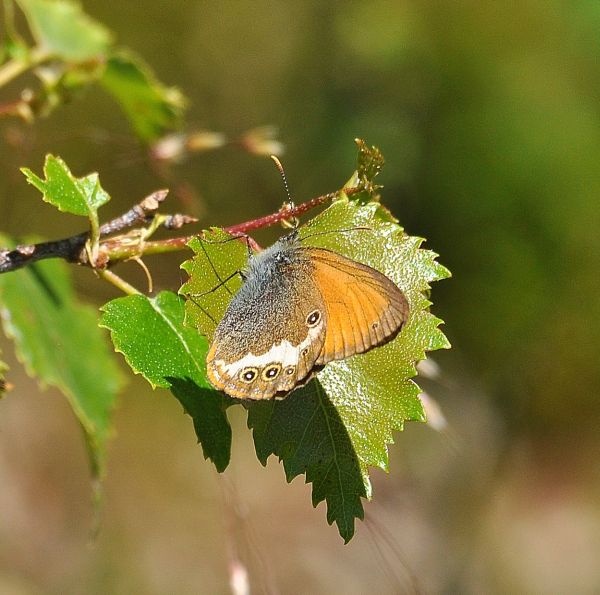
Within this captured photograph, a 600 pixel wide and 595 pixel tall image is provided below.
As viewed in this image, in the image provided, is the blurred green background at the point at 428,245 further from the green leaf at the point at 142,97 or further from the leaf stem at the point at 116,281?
the leaf stem at the point at 116,281

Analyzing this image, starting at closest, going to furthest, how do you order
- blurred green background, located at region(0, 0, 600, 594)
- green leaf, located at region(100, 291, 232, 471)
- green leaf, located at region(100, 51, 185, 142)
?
green leaf, located at region(100, 291, 232, 471) < green leaf, located at region(100, 51, 185, 142) < blurred green background, located at region(0, 0, 600, 594)

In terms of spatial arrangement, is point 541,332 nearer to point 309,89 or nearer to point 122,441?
point 309,89

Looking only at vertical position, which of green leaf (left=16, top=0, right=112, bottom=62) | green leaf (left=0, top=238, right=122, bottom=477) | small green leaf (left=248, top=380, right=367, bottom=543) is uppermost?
green leaf (left=16, top=0, right=112, bottom=62)

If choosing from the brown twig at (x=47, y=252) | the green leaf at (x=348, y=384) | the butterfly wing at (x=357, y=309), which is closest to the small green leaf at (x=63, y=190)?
A: the brown twig at (x=47, y=252)

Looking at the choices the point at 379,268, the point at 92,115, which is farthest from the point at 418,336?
the point at 92,115

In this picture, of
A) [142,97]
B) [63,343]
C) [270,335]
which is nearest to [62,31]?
[142,97]

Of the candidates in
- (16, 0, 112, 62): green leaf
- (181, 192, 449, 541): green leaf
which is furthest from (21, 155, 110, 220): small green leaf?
(16, 0, 112, 62): green leaf

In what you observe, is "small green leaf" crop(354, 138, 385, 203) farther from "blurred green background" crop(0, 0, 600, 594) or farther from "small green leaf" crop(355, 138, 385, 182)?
"blurred green background" crop(0, 0, 600, 594)
